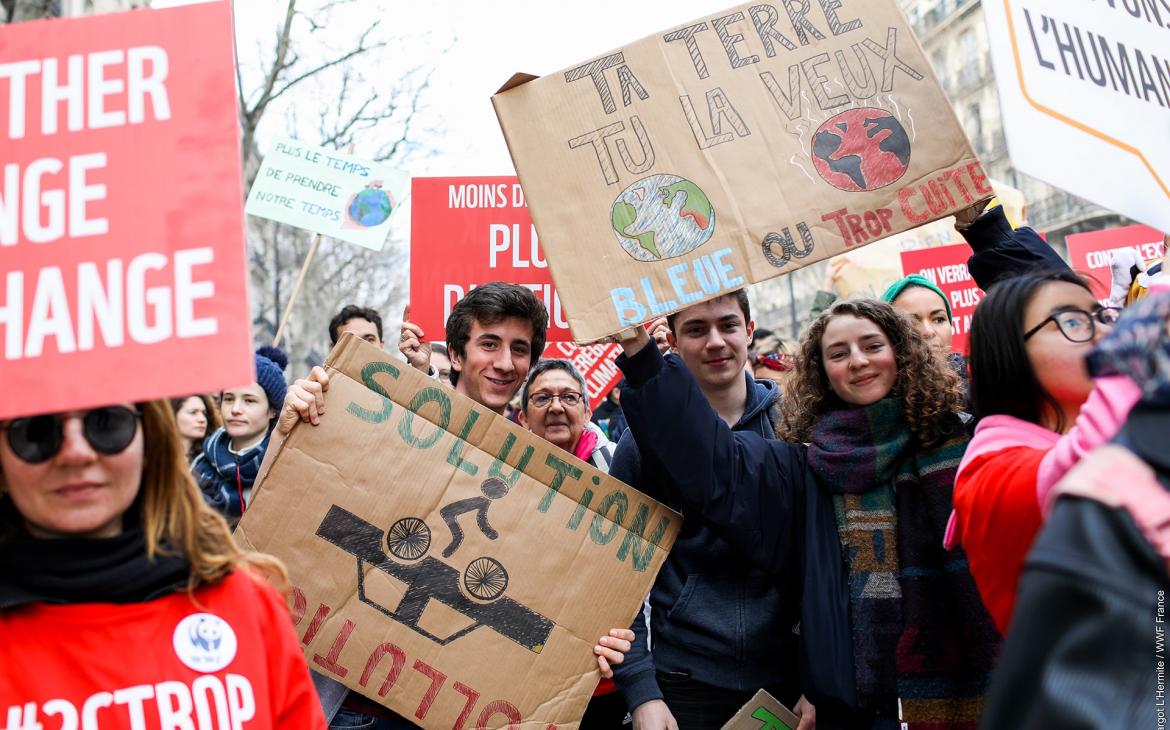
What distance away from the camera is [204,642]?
5.76 ft

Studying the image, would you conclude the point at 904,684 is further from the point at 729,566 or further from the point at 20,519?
the point at 20,519

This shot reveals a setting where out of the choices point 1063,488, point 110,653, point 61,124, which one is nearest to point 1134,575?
point 1063,488

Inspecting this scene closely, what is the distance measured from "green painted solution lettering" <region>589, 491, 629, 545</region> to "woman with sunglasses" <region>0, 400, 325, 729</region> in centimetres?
104

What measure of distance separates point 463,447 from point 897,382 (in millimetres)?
1262

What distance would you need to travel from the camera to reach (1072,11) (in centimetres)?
219

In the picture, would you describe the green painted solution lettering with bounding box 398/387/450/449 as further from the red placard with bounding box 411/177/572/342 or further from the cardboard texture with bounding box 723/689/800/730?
the red placard with bounding box 411/177/572/342

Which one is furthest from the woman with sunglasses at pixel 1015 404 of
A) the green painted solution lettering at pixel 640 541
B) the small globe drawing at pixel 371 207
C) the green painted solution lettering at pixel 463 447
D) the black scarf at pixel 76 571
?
the small globe drawing at pixel 371 207

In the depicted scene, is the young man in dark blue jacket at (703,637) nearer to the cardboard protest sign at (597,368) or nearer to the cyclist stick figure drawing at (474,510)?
the cyclist stick figure drawing at (474,510)

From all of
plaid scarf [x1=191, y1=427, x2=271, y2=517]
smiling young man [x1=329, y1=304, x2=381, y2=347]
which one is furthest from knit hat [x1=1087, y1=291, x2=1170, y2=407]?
smiling young man [x1=329, y1=304, x2=381, y2=347]

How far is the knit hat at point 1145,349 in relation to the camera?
41.7 inches

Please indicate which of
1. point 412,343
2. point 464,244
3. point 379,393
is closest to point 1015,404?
point 379,393

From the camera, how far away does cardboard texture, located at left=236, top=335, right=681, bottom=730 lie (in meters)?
2.57

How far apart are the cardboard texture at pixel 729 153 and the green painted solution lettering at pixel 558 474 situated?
42 cm

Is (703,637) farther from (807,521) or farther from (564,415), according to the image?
(564,415)
